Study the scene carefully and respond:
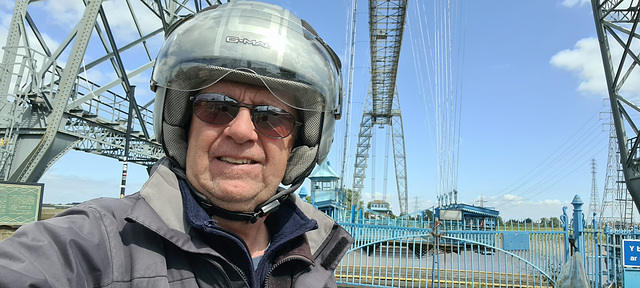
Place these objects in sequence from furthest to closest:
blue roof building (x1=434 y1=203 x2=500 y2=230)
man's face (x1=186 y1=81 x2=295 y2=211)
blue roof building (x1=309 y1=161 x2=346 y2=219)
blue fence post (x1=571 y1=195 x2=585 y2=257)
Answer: blue roof building (x1=309 y1=161 x2=346 y2=219)
blue roof building (x1=434 y1=203 x2=500 y2=230)
blue fence post (x1=571 y1=195 x2=585 y2=257)
man's face (x1=186 y1=81 x2=295 y2=211)

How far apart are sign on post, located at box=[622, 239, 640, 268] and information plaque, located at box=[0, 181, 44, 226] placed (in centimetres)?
855

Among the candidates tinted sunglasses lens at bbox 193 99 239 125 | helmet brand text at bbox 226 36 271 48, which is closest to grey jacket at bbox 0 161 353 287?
tinted sunglasses lens at bbox 193 99 239 125

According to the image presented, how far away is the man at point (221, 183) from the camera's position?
0.81m

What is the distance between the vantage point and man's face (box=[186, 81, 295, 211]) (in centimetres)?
113

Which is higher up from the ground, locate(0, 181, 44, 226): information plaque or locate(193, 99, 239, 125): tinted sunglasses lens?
locate(193, 99, 239, 125): tinted sunglasses lens

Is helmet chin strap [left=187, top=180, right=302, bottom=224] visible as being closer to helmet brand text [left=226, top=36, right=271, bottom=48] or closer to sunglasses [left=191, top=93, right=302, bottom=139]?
sunglasses [left=191, top=93, right=302, bottom=139]

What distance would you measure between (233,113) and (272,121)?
0.42 ft

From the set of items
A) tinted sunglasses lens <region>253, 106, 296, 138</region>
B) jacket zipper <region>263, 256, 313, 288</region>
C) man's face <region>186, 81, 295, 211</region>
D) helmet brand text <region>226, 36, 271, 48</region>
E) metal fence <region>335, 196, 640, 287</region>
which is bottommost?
metal fence <region>335, 196, 640, 287</region>

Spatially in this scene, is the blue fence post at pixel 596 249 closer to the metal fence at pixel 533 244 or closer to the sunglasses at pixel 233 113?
the metal fence at pixel 533 244

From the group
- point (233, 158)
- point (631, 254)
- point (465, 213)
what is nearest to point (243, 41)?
point (233, 158)

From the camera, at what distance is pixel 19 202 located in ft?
17.5

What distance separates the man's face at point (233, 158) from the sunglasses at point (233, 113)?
0.02m

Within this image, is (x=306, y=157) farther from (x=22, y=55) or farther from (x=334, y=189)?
(x=334, y=189)

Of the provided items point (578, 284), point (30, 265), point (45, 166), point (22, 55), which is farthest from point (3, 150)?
point (578, 284)
